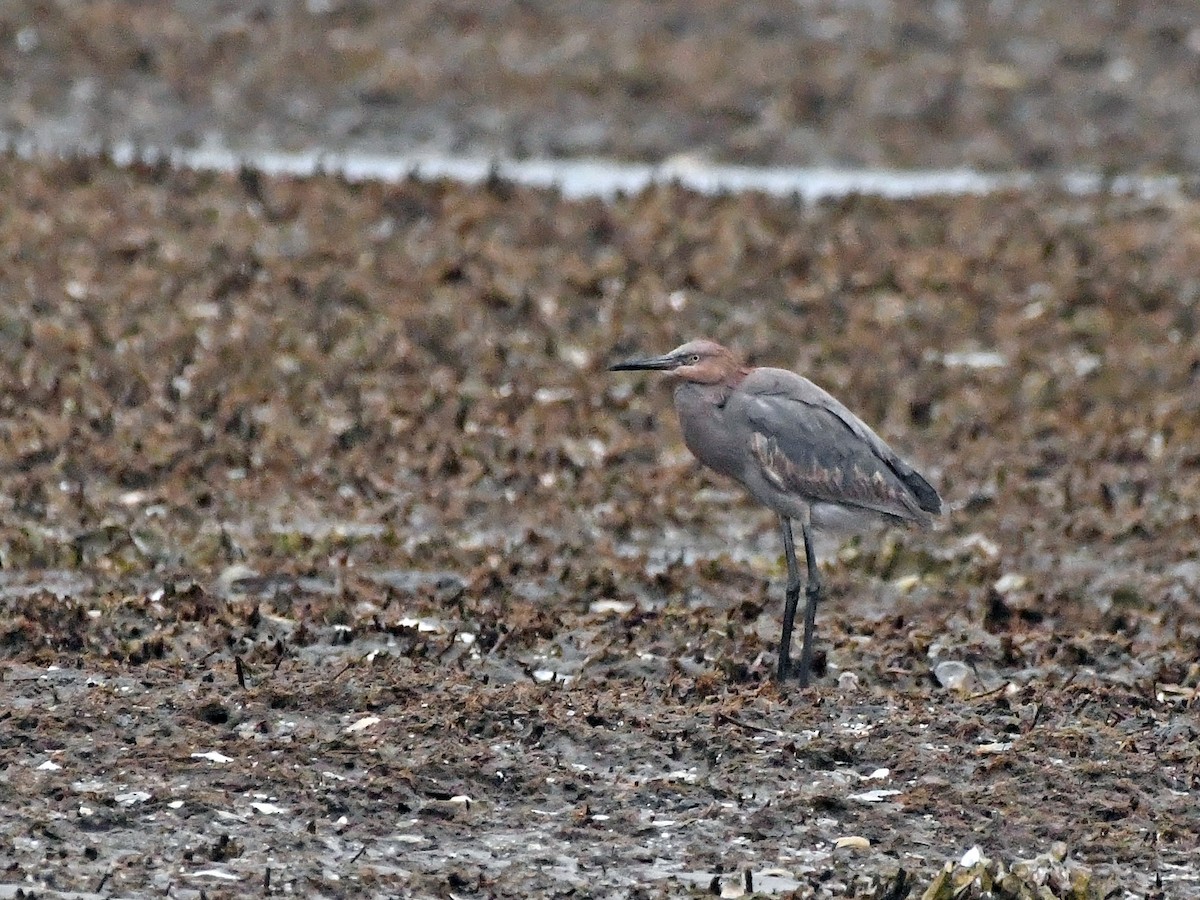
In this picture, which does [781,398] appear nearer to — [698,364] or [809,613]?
[698,364]

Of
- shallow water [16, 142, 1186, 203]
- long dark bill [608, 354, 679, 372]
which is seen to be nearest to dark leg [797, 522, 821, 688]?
long dark bill [608, 354, 679, 372]

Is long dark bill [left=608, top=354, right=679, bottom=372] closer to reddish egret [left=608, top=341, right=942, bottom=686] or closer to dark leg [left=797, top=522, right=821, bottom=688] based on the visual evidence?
reddish egret [left=608, top=341, right=942, bottom=686]

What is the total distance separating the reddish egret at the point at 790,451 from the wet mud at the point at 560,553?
0.57 metres

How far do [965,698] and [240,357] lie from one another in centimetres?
572

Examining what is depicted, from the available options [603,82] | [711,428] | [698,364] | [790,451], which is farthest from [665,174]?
[790,451]

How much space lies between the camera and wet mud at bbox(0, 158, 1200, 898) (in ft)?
21.8

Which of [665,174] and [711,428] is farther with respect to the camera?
[665,174]

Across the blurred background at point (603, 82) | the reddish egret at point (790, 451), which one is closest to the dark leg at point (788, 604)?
the reddish egret at point (790, 451)

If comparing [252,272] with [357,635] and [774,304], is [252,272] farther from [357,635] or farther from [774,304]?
[357,635]

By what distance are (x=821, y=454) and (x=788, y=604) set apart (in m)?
0.55

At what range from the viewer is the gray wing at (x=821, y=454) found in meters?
8.28

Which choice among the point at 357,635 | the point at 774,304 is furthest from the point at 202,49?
the point at 357,635

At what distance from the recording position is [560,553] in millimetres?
10297

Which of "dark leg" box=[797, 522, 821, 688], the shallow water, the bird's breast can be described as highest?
the shallow water
